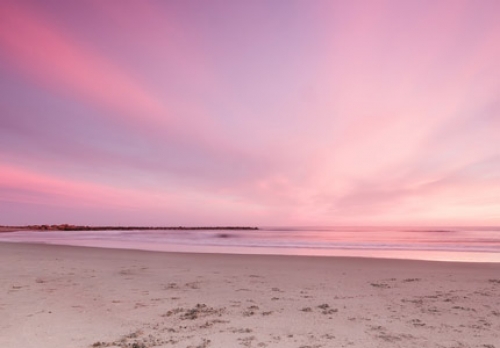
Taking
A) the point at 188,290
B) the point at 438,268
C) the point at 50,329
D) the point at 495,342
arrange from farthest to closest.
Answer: the point at 438,268, the point at 188,290, the point at 50,329, the point at 495,342

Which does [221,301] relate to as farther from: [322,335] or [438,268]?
[438,268]

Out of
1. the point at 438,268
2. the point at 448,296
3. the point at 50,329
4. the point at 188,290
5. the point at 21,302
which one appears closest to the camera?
the point at 50,329

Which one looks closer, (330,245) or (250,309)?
(250,309)

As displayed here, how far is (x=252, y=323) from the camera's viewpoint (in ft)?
19.9

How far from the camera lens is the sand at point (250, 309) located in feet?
17.3

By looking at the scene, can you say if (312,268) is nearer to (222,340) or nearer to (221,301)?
(221,301)

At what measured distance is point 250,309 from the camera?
704cm

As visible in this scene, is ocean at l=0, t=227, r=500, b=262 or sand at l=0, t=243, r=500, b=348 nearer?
sand at l=0, t=243, r=500, b=348

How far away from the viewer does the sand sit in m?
5.27

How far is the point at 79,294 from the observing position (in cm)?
853

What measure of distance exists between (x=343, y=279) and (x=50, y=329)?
8.04 metres

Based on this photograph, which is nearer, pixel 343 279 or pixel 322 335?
pixel 322 335

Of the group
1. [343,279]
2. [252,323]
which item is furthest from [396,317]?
[343,279]

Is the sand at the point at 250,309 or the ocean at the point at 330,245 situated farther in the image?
the ocean at the point at 330,245
